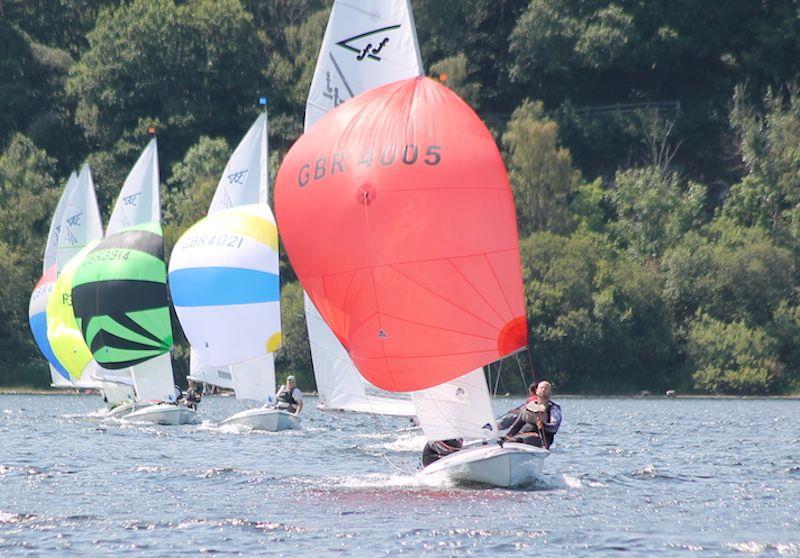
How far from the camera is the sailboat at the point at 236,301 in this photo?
124 feet

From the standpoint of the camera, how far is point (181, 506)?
887 inches

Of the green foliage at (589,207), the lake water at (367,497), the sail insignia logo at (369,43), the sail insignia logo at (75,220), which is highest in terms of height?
the green foliage at (589,207)

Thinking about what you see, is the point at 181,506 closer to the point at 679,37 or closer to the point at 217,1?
the point at 679,37

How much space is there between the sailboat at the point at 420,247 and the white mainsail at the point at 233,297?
546 inches

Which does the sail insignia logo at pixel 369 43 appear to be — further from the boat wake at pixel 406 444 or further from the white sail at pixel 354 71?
the boat wake at pixel 406 444

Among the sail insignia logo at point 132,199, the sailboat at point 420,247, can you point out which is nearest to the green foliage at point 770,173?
the sail insignia logo at point 132,199

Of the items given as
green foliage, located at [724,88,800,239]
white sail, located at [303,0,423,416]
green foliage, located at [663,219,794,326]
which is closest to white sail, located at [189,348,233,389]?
white sail, located at [303,0,423,416]

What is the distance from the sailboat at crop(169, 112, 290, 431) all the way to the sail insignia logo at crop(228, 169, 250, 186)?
139cm

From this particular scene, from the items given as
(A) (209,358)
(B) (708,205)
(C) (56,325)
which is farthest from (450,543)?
(B) (708,205)

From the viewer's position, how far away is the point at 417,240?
23.0 meters

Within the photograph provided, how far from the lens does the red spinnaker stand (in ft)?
75.2

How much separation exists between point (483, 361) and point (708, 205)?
53.8 meters

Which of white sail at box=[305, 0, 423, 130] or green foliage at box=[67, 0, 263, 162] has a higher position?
green foliage at box=[67, 0, 263, 162]

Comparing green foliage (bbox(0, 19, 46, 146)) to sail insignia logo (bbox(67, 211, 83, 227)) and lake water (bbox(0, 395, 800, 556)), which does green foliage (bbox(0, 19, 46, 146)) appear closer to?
sail insignia logo (bbox(67, 211, 83, 227))
